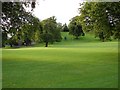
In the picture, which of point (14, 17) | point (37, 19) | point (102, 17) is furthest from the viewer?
point (37, 19)

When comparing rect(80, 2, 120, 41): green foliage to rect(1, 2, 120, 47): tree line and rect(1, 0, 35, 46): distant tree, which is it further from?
rect(1, 0, 35, 46): distant tree

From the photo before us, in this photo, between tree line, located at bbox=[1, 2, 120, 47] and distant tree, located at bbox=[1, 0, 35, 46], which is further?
tree line, located at bbox=[1, 2, 120, 47]

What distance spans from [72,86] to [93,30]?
22.5 m

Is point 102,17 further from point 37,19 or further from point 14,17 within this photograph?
point 14,17

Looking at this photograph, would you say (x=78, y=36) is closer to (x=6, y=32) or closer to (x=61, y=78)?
(x=6, y=32)

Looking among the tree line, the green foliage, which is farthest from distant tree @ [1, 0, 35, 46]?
the green foliage

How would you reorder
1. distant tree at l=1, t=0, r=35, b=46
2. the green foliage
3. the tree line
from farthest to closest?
the green foliage < the tree line < distant tree at l=1, t=0, r=35, b=46

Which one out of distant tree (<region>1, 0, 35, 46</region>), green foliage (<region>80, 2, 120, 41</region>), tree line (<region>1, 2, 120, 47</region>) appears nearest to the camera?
distant tree (<region>1, 0, 35, 46</region>)

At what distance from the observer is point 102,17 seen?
29.4m

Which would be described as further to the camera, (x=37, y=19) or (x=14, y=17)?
(x=37, y=19)

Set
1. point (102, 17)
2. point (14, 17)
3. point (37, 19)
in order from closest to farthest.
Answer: point (14, 17)
point (102, 17)
point (37, 19)

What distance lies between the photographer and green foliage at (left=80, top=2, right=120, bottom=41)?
28.6m

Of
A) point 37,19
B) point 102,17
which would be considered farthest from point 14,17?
point 102,17

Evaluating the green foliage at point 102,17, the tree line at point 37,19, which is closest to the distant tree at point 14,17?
the tree line at point 37,19
